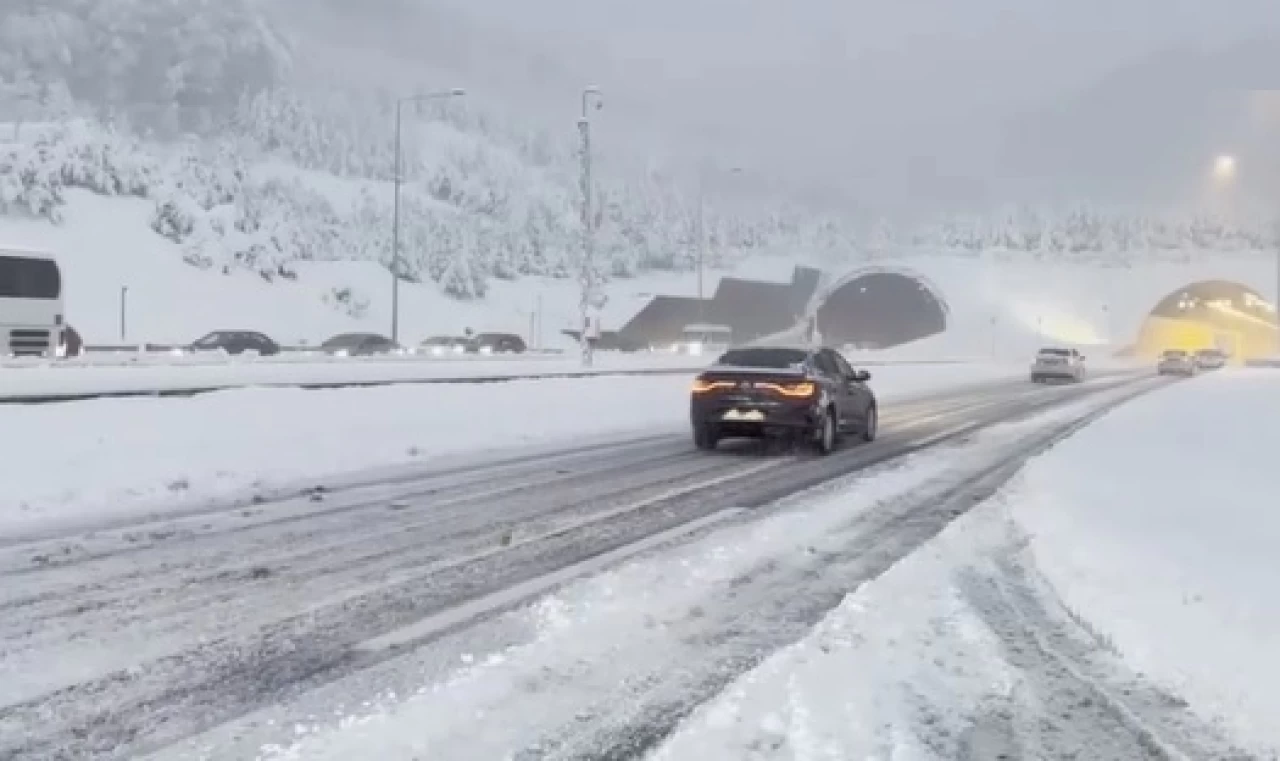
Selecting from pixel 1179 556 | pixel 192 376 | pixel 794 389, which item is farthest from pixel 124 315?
pixel 1179 556

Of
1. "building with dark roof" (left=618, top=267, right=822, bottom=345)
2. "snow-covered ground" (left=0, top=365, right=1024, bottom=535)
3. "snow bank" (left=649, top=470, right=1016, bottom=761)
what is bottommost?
"snow-covered ground" (left=0, top=365, right=1024, bottom=535)

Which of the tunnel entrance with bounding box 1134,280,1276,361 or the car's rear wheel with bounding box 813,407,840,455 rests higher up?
the tunnel entrance with bounding box 1134,280,1276,361

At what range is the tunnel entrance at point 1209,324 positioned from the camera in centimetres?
10856

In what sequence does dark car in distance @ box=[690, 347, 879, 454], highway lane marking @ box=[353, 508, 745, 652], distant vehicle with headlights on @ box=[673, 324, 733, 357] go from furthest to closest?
distant vehicle with headlights on @ box=[673, 324, 733, 357] < dark car in distance @ box=[690, 347, 879, 454] < highway lane marking @ box=[353, 508, 745, 652]

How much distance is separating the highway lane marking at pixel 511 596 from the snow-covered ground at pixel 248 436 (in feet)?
15.7

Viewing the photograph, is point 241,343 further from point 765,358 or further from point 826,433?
point 826,433

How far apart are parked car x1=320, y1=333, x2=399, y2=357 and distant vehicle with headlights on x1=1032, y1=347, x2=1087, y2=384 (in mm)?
29816

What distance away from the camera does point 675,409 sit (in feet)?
86.7

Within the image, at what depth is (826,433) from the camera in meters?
16.8

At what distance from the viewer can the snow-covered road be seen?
4.49 m

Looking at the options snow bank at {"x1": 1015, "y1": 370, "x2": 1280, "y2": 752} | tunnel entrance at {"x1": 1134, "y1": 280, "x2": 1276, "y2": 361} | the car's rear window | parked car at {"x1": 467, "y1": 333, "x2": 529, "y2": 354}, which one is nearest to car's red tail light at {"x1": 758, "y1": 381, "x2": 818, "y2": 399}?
the car's rear window

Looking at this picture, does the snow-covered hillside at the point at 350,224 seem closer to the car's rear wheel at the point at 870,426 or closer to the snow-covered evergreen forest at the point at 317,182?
the snow-covered evergreen forest at the point at 317,182

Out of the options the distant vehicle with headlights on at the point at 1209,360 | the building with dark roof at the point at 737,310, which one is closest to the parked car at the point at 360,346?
the building with dark roof at the point at 737,310

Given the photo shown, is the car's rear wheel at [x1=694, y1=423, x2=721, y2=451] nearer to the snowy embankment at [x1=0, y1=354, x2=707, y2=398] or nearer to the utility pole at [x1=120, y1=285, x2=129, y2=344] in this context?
the snowy embankment at [x1=0, y1=354, x2=707, y2=398]
